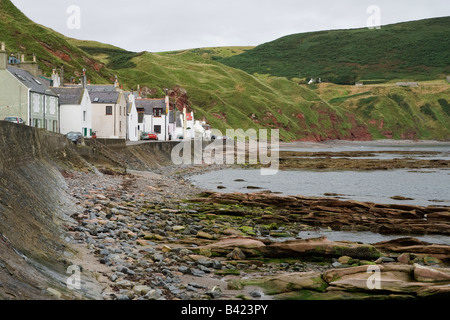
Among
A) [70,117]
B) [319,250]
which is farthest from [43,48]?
[319,250]

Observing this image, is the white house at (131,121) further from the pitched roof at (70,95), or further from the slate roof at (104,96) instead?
the pitched roof at (70,95)

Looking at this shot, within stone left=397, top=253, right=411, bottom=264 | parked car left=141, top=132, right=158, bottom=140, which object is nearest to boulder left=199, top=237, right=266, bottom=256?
stone left=397, top=253, right=411, bottom=264

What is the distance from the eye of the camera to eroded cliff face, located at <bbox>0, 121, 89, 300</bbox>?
36.1ft

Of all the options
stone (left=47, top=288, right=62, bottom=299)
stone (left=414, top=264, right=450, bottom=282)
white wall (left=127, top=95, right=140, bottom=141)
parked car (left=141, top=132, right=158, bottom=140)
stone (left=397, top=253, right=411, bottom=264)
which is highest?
white wall (left=127, top=95, right=140, bottom=141)

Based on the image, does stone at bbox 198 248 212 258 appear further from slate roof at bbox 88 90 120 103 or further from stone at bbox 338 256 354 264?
slate roof at bbox 88 90 120 103

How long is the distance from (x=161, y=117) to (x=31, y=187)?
8315 centimetres

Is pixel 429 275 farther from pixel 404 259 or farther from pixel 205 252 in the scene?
pixel 205 252

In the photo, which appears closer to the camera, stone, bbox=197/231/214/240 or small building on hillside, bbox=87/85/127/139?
stone, bbox=197/231/214/240

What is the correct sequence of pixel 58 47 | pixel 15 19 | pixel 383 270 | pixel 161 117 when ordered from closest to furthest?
pixel 383 270, pixel 161 117, pixel 58 47, pixel 15 19

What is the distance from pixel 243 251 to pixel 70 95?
169 feet

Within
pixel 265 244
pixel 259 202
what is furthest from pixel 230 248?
pixel 259 202

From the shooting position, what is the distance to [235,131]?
181 meters

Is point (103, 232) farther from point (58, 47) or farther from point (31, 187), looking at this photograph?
point (58, 47)

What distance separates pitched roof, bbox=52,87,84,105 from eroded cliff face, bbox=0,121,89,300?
33.8 m
